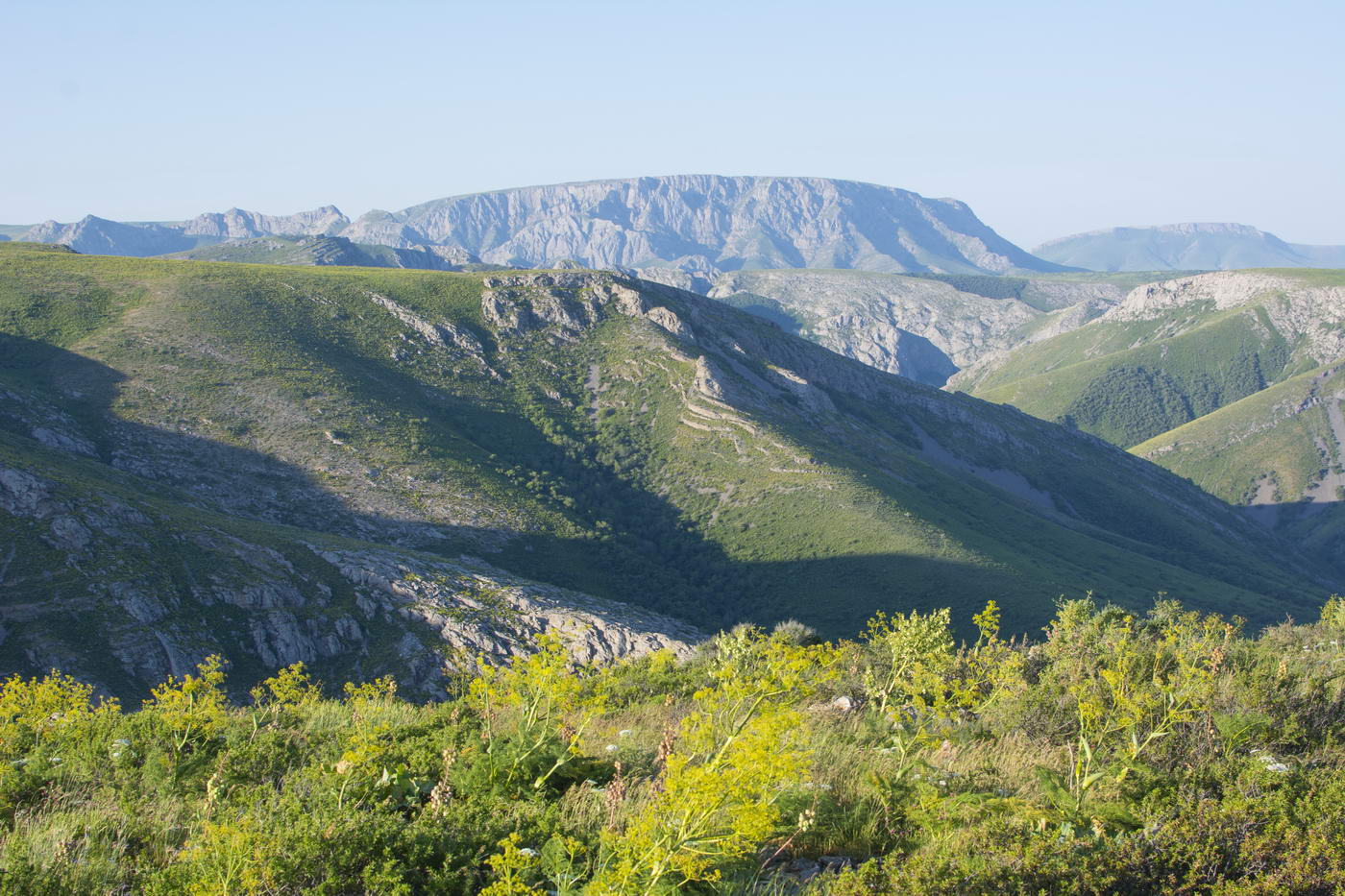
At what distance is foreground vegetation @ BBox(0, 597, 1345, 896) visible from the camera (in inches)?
262

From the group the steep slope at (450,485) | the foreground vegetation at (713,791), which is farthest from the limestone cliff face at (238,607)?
the foreground vegetation at (713,791)

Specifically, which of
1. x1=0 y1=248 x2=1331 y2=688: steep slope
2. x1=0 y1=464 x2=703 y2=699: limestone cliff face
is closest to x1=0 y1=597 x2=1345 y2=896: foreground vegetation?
x1=0 y1=464 x2=703 y2=699: limestone cliff face

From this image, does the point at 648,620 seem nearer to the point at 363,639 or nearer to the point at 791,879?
the point at 363,639

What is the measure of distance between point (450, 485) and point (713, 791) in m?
73.2

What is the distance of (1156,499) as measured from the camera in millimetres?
141750

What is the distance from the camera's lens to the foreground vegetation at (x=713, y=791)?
262 inches

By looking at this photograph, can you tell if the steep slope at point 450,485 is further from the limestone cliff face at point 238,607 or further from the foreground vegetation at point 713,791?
the foreground vegetation at point 713,791

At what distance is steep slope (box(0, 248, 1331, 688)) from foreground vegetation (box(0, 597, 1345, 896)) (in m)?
34.4

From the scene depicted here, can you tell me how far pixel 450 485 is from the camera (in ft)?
249

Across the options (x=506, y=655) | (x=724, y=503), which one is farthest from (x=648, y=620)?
(x=724, y=503)

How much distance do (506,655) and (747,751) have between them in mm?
41959

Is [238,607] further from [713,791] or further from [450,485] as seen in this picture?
[713,791]

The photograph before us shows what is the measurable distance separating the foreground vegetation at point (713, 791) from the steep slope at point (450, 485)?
3440 cm

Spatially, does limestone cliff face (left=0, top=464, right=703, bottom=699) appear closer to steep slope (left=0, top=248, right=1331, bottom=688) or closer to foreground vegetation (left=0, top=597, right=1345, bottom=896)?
steep slope (left=0, top=248, right=1331, bottom=688)
